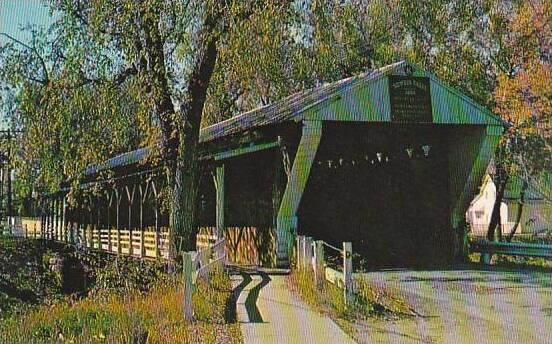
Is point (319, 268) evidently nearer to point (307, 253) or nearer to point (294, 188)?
point (307, 253)

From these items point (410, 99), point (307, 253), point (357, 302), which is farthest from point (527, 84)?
point (357, 302)

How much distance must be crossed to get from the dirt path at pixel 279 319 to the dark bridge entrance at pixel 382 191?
6.07 metres

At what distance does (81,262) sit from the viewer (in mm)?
23453

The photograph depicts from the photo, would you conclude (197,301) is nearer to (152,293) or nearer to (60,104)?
(152,293)

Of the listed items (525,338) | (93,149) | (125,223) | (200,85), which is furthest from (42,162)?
(125,223)

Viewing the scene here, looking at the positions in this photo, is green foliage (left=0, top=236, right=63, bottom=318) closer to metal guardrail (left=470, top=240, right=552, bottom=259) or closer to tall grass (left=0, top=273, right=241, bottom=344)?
tall grass (left=0, top=273, right=241, bottom=344)

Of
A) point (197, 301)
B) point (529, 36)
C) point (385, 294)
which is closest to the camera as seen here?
point (197, 301)

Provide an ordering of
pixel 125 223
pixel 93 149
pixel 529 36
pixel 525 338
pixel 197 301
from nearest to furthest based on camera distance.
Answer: pixel 525 338 → pixel 197 301 → pixel 93 149 → pixel 529 36 → pixel 125 223

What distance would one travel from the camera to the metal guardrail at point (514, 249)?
1528 centimetres

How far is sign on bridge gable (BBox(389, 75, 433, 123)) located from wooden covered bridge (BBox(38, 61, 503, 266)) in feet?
0.07

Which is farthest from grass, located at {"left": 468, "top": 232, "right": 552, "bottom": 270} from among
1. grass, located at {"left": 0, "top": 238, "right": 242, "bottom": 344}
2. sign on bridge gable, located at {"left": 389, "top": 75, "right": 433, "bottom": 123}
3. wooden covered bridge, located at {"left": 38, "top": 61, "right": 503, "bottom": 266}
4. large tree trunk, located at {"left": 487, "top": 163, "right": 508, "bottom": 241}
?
large tree trunk, located at {"left": 487, "top": 163, "right": 508, "bottom": 241}

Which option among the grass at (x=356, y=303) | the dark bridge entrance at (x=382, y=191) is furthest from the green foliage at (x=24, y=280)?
the dark bridge entrance at (x=382, y=191)

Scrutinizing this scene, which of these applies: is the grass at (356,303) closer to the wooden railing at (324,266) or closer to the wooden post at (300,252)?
Answer: the wooden railing at (324,266)

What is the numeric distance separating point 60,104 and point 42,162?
1.64 metres
